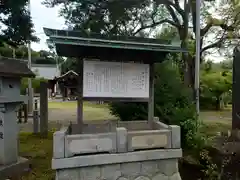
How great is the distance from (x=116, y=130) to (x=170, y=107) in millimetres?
3303

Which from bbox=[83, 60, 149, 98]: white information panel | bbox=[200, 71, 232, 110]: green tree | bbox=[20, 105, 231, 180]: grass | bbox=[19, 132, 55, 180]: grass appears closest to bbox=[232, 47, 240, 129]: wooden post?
bbox=[20, 105, 231, 180]: grass

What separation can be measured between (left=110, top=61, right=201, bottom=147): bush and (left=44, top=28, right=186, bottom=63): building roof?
2.44 m

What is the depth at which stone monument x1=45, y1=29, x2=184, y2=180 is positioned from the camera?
3.92 meters

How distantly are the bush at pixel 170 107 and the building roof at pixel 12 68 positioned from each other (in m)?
3.32

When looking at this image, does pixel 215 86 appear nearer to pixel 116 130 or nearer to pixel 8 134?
pixel 116 130

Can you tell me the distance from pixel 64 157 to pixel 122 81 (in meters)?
1.83

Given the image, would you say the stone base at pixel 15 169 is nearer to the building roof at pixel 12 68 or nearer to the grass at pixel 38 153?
the grass at pixel 38 153

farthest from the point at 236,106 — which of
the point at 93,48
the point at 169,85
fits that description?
the point at 93,48

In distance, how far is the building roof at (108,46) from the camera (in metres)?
4.02

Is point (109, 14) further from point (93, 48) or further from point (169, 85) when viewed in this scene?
point (93, 48)

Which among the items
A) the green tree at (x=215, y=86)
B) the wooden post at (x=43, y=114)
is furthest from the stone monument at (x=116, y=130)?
the green tree at (x=215, y=86)

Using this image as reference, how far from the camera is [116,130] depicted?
4191 mm

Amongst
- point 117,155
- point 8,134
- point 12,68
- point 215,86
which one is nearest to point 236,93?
point 117,155

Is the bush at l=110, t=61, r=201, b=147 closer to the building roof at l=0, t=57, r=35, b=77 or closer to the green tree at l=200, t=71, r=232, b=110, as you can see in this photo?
the building roof at l=0, t=57, r=35, b=77
